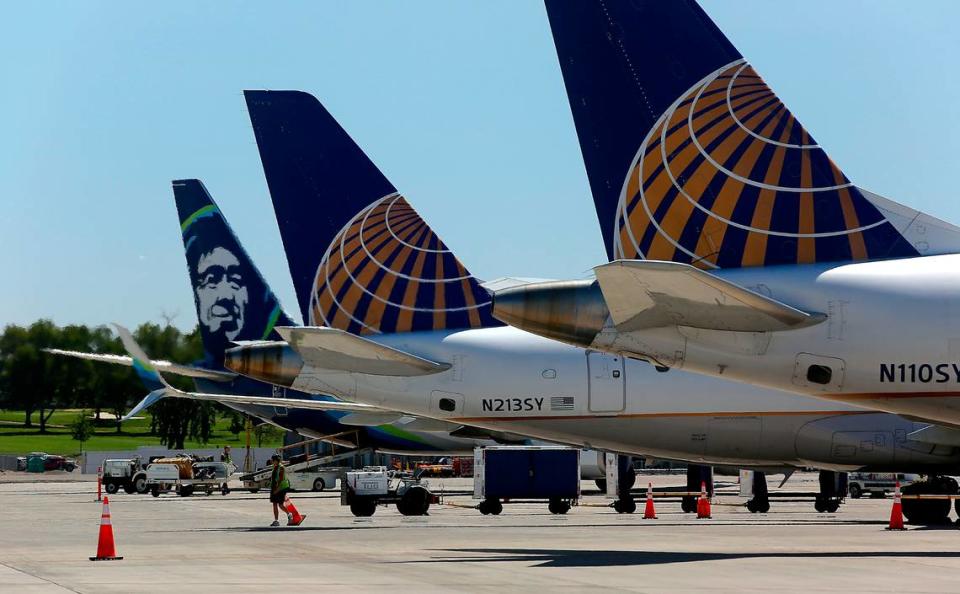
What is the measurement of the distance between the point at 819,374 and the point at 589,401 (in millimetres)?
12234

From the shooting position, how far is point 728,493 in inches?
2291

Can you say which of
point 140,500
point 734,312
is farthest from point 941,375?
point 140,500

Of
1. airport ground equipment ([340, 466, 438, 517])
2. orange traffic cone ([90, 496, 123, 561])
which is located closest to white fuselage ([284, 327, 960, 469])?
airport ground equipment ([340, 466, 438, 517])

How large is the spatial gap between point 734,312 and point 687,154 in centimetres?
301

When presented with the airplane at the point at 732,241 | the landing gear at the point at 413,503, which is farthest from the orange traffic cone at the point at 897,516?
the landing gear at the point at 413,503

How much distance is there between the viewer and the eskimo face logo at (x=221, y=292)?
162ft

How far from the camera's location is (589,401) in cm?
3152

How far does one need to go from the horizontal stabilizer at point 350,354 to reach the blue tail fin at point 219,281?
19513mm

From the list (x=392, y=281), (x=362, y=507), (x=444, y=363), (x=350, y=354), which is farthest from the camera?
(x=362, y=507)

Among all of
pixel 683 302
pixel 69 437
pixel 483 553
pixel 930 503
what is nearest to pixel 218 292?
pixel 930 503

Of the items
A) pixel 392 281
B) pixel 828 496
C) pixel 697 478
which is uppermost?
pixel 392 281

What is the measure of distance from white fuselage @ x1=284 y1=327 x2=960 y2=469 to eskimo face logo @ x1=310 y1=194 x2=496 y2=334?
2.19 ft

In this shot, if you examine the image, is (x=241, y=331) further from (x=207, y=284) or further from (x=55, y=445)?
(x=55, y=445)

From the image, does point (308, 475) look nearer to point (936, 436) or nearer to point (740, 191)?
point (936, 436)
